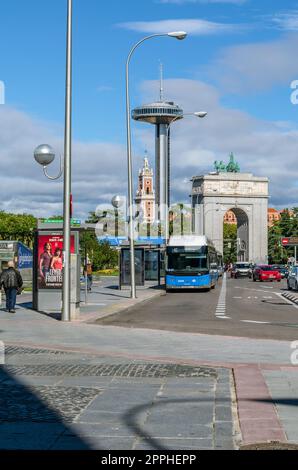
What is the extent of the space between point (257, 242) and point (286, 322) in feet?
439

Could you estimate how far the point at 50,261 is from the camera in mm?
24844

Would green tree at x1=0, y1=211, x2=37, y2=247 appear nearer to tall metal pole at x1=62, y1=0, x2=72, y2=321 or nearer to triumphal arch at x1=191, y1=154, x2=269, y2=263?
triumphal arch at x1=191, y1=154, x2=269, y2=263

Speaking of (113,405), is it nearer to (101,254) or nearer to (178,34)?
(178,34)

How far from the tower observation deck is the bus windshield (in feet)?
379

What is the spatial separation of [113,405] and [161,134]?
164164mm

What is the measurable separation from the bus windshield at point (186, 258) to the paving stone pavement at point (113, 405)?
32.3 meters

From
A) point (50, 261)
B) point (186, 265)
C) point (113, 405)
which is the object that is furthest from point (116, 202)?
point (113, 405)

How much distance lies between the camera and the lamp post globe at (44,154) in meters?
22.2

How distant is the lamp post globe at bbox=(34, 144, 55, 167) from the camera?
2216 centimetres

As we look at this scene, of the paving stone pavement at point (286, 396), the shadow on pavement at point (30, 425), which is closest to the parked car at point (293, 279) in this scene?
the paving stone pavement at point (286, 396)

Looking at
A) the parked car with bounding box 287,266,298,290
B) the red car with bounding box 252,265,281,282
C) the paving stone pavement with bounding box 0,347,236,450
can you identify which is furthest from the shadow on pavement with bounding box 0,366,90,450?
the red car with bounding box 252,265,281,282

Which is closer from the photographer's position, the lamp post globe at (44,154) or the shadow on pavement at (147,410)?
the shadow on pavement at (147,410)

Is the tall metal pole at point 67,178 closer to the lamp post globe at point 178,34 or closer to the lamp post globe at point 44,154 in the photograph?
the lamp post globe at point 44,154
